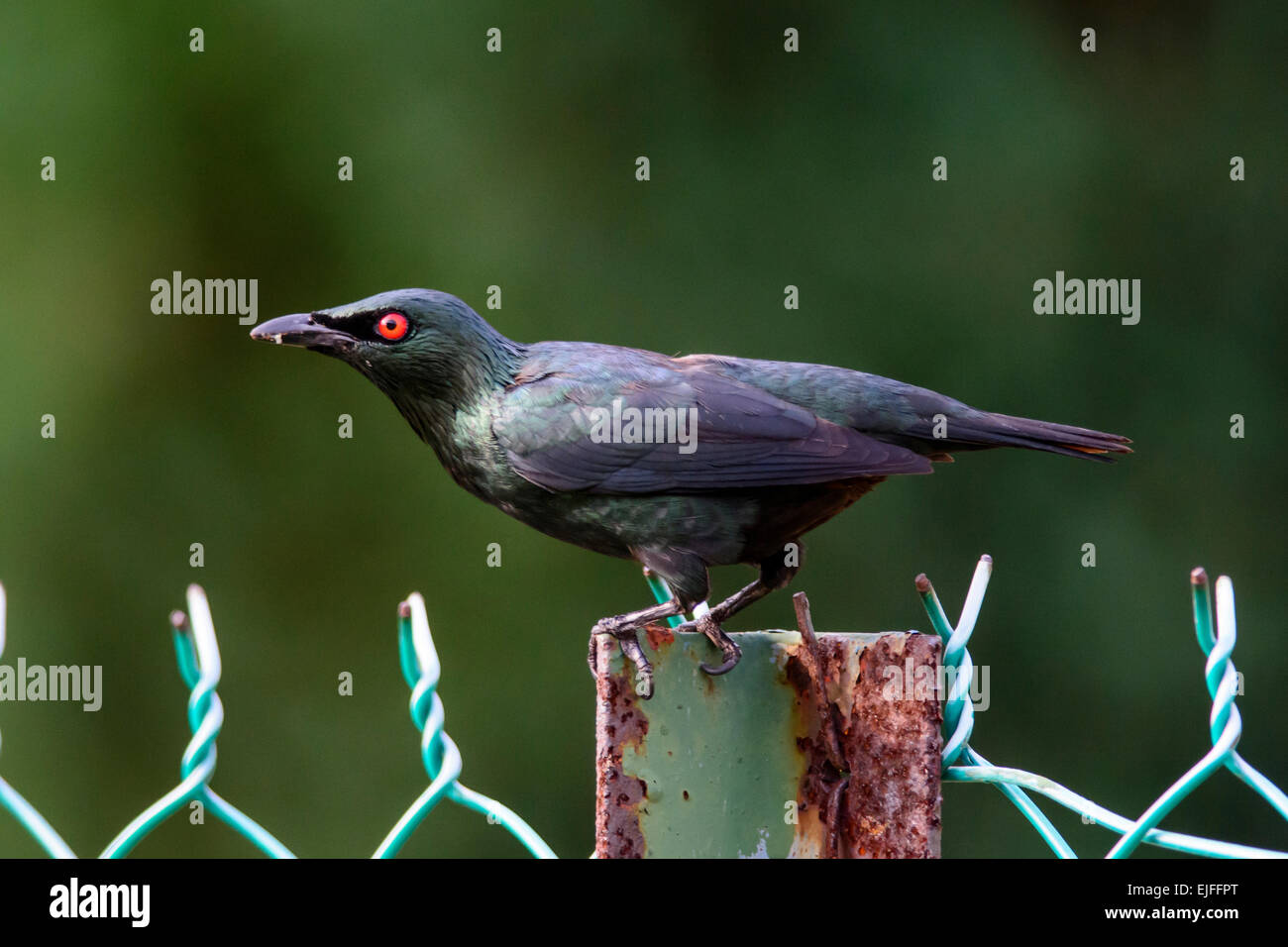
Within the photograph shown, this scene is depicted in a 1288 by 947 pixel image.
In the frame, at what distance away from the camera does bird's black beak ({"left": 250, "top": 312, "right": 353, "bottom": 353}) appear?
2.83 metres

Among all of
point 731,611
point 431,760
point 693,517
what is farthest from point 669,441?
point 431,760

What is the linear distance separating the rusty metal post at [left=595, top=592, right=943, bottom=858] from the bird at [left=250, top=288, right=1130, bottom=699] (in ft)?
1.94

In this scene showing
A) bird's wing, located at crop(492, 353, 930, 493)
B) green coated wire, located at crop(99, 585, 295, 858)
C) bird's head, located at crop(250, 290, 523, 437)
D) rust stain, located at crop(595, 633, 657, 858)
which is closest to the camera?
green coated wire, located at crop(99, 585, 295, 858)

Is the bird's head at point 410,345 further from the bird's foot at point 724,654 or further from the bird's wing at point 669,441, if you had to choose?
the bird's foot at point 724,654

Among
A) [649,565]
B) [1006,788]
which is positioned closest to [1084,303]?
[649,565]

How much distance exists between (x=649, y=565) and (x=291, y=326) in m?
0.89

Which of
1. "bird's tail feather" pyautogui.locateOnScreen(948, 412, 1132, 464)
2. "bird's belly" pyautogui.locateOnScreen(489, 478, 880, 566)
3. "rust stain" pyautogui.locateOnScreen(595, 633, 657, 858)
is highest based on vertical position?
"bird's tail feather" pyautogui.locateOnScreen(948, 412, 1132, 464)

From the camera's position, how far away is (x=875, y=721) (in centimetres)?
203

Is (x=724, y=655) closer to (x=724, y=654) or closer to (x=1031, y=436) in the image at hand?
(x=724, y=654)

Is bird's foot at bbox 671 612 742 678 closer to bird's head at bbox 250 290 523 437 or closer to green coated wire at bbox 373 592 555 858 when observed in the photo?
green coated wire at bbox 373 592 555 858

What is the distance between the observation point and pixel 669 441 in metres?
Answer: 2.84

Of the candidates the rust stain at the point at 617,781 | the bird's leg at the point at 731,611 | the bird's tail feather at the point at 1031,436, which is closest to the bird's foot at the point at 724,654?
the bird's leg at the point at 731,611

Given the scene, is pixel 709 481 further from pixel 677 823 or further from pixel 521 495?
pixel 677 823

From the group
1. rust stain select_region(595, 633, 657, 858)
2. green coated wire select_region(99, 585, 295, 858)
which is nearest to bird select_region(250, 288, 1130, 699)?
rust stain select_region(595, 633, 657, 858)
